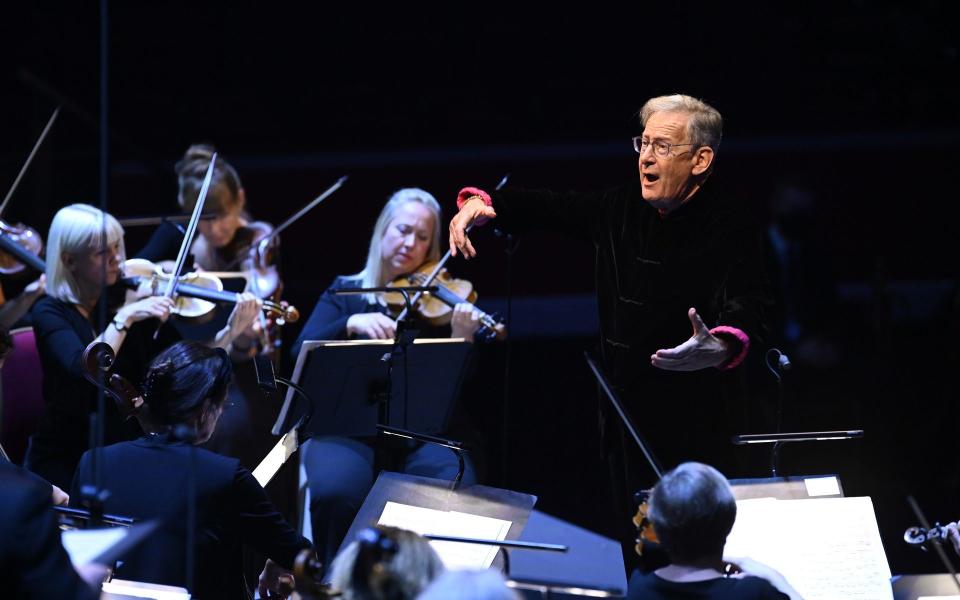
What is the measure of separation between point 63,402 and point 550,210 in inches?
63.6

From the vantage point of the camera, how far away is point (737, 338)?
268 cm

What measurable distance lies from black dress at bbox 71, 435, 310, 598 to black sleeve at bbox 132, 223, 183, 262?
1.87 meters

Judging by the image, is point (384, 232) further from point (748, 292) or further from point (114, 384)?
point (748, 292)

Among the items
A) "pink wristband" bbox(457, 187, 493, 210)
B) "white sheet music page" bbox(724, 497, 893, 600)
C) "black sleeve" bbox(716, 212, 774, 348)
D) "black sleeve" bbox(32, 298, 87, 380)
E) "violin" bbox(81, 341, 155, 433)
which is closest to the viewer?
"white sheet music page" bbox(724, 497, 893, 600)

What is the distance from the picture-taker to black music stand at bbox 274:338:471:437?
3.27 metres

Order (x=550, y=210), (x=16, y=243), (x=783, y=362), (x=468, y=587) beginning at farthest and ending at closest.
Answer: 1. (x=16, y=243)
2. (x=550, y=210)
3. (x=783, y=362)
4. (x=468, y=587)

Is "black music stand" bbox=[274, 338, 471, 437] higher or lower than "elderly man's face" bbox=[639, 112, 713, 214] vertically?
lower

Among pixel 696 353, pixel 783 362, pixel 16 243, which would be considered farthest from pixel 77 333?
pixel 783 362

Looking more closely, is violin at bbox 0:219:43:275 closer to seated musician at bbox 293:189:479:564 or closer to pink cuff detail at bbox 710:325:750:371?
seated musician at bbox 293:189:479:564

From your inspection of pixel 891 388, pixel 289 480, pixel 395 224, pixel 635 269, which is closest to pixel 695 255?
pixel 635 269

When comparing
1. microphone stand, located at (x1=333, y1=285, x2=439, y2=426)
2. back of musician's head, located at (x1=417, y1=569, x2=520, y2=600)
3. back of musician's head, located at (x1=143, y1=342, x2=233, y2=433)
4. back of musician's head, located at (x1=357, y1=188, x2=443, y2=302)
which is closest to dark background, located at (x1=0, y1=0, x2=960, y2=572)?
back of musician's head, located at (x1=357, y1=188, x2=443, y2=302)

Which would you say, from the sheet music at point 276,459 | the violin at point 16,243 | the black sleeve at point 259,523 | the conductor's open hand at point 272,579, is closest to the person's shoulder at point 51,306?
the violin at point 16,243

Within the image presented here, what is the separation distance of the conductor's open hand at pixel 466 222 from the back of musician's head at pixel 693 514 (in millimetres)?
916

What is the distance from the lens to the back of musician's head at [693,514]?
2.14m
